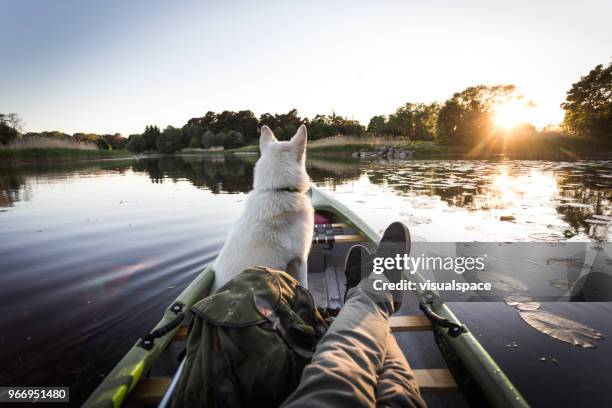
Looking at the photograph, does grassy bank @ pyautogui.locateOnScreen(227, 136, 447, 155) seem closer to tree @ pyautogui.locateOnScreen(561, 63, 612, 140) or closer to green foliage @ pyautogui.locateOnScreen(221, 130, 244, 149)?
tree @ pyautogui.locateOnScreen(561, 63, 612, 140)

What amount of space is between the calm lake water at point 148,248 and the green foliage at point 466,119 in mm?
37839

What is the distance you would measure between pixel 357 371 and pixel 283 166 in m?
2.27

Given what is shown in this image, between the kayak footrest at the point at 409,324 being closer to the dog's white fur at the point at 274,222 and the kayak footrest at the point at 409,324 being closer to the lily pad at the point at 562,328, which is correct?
the dog's white fur at the point at 274,222

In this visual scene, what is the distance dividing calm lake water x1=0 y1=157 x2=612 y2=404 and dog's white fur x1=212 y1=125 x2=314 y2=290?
1.57 metres

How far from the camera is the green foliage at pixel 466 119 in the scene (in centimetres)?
4472

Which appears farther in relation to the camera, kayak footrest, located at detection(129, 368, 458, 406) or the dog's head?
the dog's head

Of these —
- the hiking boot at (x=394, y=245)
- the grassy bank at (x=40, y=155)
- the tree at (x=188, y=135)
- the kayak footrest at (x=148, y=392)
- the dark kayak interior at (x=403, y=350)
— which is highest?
the tree at (x=188, y=135)

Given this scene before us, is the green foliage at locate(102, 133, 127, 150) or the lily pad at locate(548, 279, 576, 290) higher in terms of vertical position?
the green foliage at locate(102, 133, 127, 150)

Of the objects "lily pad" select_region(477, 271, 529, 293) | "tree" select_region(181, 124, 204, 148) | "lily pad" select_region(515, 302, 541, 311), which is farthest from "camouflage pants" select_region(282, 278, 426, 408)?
"tree" select_region(181, 124, 204, 148)

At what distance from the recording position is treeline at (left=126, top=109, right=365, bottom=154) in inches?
3027

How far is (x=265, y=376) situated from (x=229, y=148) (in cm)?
8852

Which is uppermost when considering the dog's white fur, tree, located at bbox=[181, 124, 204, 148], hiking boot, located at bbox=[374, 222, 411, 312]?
tree, located at bbox=[181, 124, 204, 148]

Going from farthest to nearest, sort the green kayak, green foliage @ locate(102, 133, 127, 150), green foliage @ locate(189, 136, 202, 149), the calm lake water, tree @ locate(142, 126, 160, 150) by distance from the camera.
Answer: green foliage @ locate(102, 133, 127, 150)
tree @ locate(142, 126, 160, 150)
green foliage @ locate(189, 136, 202, 149)
the calm lake water
the green kayak

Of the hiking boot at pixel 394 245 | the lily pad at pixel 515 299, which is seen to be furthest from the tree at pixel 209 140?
the lily pad at pixel 515 299
